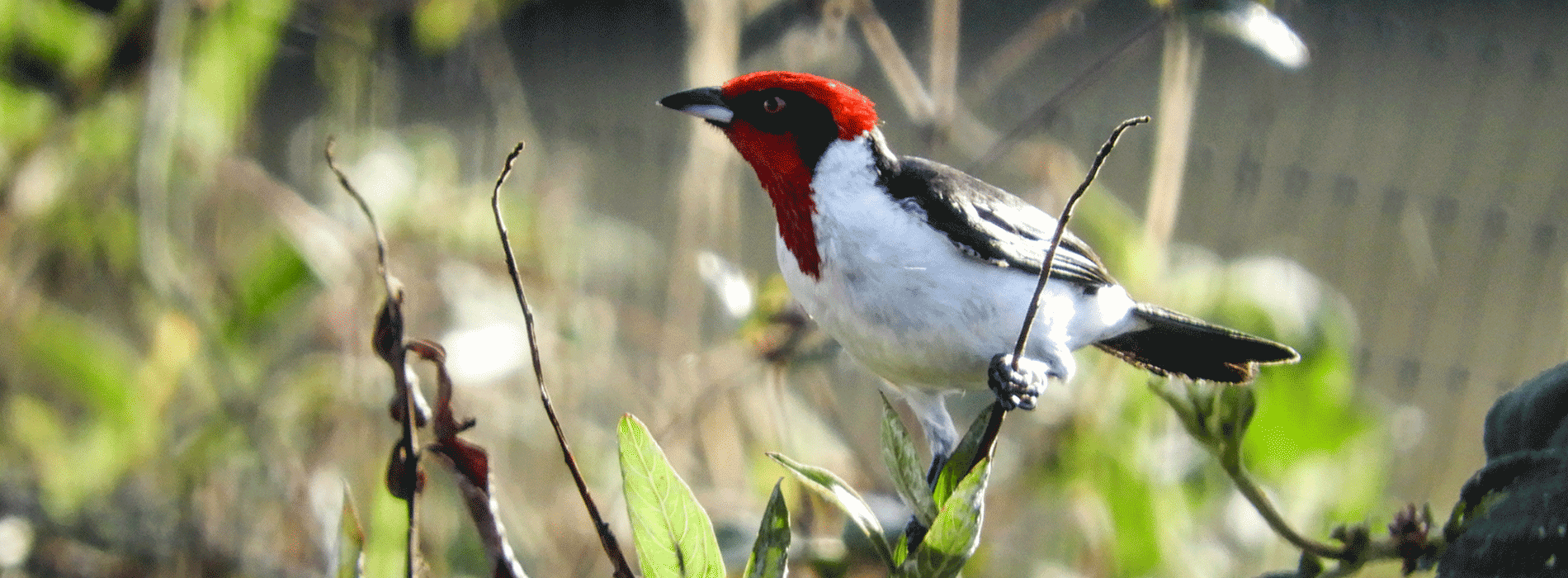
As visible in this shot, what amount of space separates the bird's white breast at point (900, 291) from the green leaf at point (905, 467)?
0.12 metres

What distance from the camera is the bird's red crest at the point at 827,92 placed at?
2.70ft

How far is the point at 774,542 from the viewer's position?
66 cm

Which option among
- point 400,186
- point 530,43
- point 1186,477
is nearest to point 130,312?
point 400,186

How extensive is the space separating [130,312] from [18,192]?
0.49 meters

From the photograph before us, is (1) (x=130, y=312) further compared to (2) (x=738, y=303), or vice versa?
(1) (x=130, y=312)

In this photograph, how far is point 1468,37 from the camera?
11.2ft

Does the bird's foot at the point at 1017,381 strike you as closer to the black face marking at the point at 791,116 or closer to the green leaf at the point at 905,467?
the green leaf at the point at 905,467

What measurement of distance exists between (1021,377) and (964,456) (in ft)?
0.30

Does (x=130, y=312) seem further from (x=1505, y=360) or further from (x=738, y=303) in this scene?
(x=1505, y=360)

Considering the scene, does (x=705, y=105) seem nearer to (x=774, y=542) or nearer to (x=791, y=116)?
(x=791, y=116)

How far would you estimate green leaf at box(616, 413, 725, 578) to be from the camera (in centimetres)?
62

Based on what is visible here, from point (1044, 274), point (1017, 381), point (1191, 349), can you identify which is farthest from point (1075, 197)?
point (1191, 349)

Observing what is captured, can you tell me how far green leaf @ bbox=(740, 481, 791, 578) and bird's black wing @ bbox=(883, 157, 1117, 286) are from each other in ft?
0.94

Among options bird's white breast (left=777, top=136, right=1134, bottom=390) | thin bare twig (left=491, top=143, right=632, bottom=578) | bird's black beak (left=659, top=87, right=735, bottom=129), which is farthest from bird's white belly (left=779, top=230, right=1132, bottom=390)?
thin bare twig (left=491, top=143, right=632, bottom=578)
